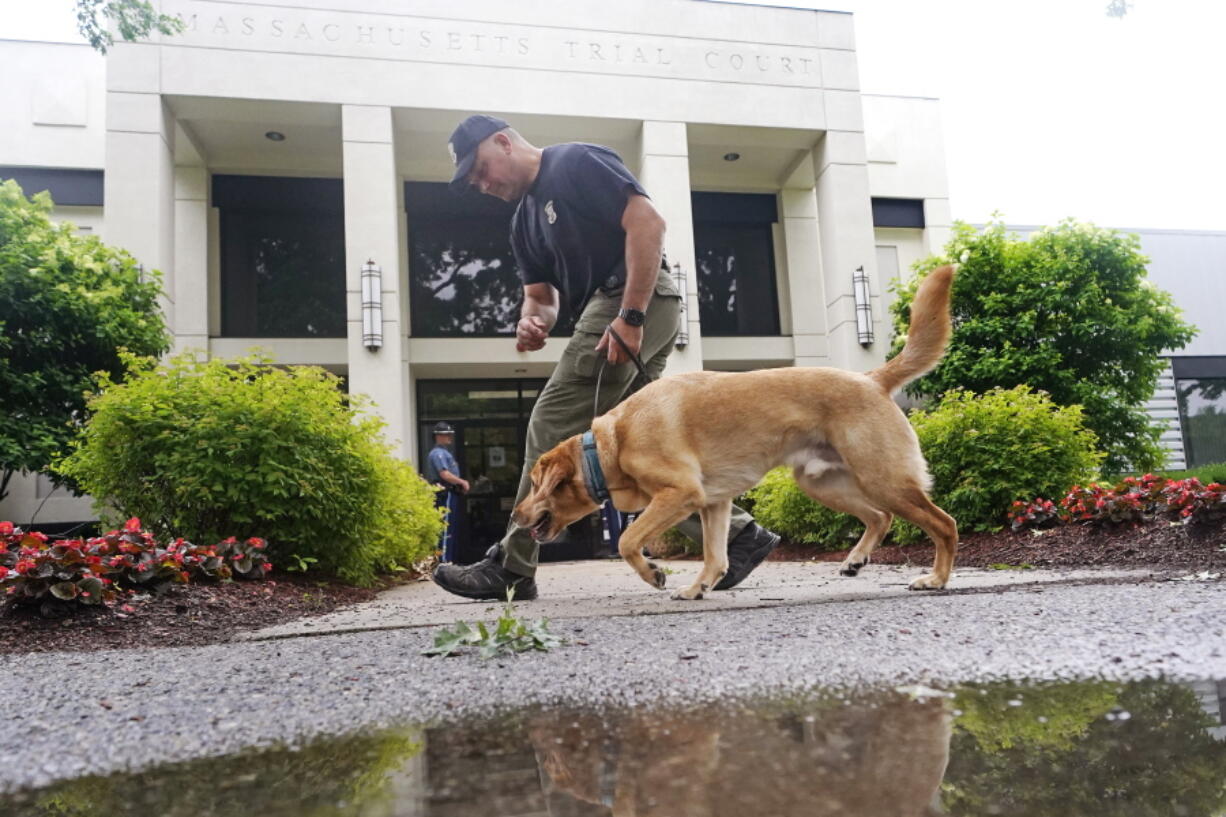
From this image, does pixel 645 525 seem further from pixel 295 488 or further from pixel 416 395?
pixel 416 395

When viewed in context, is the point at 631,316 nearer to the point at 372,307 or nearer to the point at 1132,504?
the point at 1132,504

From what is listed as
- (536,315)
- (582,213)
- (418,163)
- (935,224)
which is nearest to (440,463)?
(536,315)

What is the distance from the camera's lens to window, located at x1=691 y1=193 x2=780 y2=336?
15.4 meters

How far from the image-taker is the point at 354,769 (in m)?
1.10

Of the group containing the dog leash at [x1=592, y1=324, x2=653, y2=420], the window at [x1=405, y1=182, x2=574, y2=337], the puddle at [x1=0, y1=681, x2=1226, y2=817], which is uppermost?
the window at [x1=405, y1=182, x2=574, y2=337]

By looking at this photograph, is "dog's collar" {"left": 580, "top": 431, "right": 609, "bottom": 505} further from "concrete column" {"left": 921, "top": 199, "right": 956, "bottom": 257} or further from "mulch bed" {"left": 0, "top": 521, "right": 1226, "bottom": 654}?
"concrete column" {"left": 921, "top": 199, "right": 956, "bottom": 257}

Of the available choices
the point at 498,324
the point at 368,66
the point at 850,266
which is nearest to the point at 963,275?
the point at 850,266

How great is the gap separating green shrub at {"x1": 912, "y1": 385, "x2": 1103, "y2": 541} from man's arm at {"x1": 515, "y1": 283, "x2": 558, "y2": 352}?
Answer: 408cm

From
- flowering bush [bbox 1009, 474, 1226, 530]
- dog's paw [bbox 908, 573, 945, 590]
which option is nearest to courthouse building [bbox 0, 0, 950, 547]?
flowering bush [bbox 1009, 474, 1226, 530]

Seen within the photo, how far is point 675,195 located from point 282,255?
6.95 m

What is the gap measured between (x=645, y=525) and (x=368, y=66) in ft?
36.6

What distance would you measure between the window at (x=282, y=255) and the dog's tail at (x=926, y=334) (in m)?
12.0

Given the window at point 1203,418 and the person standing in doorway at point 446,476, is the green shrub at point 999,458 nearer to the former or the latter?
the person standing in doorway at point 446,476

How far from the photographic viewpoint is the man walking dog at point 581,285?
3.58m
